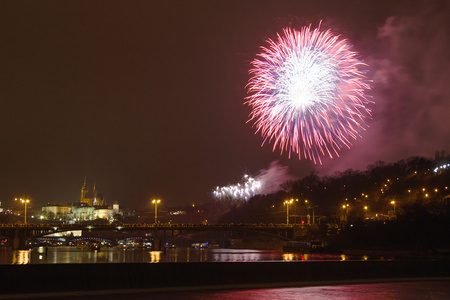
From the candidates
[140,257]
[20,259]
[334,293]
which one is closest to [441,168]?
[140,257]

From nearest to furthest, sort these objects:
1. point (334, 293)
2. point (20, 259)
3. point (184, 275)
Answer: point (334, 293)
point (184, 275)
point (20, 259)

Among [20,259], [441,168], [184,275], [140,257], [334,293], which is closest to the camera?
[334,293]

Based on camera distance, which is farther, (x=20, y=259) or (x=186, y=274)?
Answer: (x=20, y=259)

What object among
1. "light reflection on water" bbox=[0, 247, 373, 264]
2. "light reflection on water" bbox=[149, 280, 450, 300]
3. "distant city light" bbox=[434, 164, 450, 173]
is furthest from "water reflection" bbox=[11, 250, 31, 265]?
"distant city light" bbox=[434, 164, 450, 173]

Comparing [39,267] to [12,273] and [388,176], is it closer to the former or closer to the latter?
[12,273]

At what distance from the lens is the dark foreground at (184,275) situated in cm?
2102

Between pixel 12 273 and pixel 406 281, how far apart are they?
791 inches

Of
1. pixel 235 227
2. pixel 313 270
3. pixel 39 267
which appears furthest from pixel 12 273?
pixel 235 227

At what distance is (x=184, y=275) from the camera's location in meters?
23.3

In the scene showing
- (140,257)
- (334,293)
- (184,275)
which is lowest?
(140,257)

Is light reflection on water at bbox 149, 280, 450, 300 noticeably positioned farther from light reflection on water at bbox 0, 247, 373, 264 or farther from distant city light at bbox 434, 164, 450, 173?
distant city light at bbox 434, 164, 450, 173

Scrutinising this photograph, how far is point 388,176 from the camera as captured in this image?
18050cm

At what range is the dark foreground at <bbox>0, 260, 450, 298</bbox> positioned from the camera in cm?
2102

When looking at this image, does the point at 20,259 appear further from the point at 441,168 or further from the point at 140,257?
the point at 441,168
